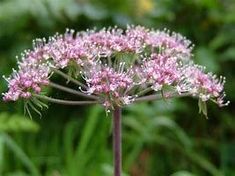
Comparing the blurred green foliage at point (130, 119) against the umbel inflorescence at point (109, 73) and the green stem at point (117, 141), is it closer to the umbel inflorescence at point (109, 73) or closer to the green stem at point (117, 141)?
the umbel inflorescence at point (109, 73)

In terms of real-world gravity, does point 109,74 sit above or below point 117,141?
above

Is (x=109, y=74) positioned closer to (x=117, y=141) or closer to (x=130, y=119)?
(x=117, y=141)

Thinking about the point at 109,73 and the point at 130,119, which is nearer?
the point at 109,73

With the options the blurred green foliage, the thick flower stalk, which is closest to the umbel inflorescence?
the thick flower stalk

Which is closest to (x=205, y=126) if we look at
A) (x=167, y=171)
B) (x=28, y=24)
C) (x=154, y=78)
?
(x=167, y=171)

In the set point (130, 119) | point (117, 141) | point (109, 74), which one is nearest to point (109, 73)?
point (109, 74)

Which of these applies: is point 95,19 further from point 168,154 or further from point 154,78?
point 154,78

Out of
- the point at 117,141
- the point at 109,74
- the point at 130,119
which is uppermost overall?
the point at 130,119
